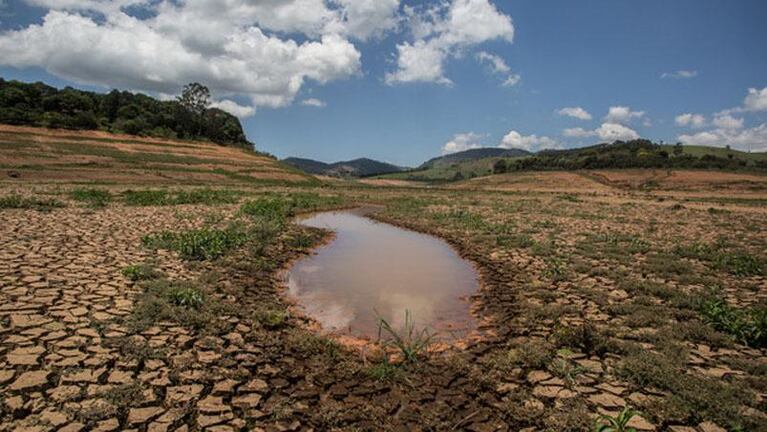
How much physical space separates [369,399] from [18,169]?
144ft

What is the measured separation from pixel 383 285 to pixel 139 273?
5066 mm

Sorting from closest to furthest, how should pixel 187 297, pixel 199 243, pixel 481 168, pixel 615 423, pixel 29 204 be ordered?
pixel 615 423, pixel 187 297, pixel 199 243, pixel 29 204, pixel 481 168

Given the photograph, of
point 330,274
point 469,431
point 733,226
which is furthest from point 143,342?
point 733,226

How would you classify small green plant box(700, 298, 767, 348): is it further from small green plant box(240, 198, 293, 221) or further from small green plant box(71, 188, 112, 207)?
small green plant box(71, 188, 112, 207)

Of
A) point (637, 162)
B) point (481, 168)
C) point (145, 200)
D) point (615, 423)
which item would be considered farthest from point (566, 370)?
point (481, 168)

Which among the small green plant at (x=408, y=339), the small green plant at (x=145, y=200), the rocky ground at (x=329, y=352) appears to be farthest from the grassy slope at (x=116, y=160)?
the small green plant at (x=408, y=339)

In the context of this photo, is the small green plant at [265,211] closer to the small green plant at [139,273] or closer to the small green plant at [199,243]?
the small green plant at [199,243]

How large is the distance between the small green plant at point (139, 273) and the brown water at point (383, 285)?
2716 millimetres

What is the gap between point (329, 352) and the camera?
549 cm

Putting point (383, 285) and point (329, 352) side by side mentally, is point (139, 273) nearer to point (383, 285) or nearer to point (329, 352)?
point (329, 352)

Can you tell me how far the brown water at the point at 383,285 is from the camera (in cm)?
700

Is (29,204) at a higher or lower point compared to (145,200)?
lower

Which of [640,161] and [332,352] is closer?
[332,352]

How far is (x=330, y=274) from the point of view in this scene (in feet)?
33.1
